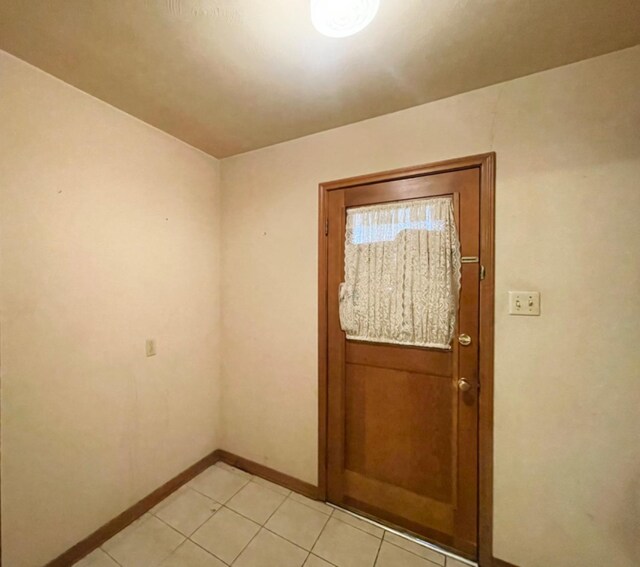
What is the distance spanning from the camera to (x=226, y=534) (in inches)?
59.2

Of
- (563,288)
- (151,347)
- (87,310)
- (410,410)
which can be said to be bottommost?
Result: (410,410)

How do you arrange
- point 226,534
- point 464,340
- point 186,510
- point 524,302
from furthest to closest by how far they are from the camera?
point 186,510, point 226,534, point 464,340, point 524,302

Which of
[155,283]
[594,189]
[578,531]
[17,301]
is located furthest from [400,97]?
[578,531]

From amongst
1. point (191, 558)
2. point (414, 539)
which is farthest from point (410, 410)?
point (191, 558)

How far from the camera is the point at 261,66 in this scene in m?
1.22

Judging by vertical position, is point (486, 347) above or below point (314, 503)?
above

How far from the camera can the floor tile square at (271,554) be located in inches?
53.3

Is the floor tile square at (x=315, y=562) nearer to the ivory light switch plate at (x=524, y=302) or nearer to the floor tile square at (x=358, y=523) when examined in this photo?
the floor tile square at (x=358, y=523)

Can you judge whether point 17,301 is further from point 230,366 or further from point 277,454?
point 277,454

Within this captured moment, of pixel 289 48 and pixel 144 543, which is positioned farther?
pixel 144 543

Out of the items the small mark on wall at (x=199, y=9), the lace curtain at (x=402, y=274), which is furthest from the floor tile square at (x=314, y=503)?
→ the small mark on wall at (x=199, y=9)

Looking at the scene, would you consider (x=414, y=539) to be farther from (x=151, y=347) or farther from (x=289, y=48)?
(x=289, y=48)

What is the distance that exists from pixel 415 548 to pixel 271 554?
2.50ft

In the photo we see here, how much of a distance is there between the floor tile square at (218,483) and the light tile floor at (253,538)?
1cm
